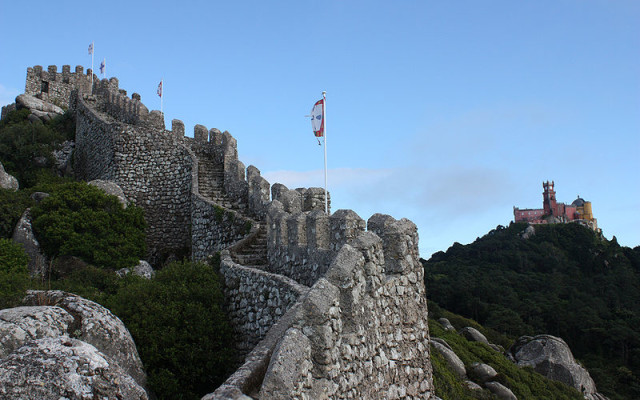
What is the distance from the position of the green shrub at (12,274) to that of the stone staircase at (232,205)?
14.7 feet

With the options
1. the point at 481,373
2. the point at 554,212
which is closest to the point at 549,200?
the point at 554,212

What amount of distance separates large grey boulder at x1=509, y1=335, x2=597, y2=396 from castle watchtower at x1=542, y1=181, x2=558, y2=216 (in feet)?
242

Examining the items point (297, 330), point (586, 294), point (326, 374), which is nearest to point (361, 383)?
point (326, 374)

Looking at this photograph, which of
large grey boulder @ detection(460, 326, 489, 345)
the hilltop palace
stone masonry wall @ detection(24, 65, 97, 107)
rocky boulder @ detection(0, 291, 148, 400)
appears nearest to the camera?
rocky boulder @ detection(0, 291, 148, 400)

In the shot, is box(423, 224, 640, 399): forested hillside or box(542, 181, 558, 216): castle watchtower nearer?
box(423, 224, 640, 399): forested hillside

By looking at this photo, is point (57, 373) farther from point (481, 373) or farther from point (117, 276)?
point (481, 373)

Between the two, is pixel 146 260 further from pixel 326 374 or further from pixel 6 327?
pixel 326 374

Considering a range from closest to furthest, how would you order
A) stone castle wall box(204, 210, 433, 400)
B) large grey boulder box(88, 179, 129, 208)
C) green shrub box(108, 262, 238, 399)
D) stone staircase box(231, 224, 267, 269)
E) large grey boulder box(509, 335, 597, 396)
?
1. stone castle wall box(204, 210, 433, 400)
2. green shrub box(108, 262, 238, 399)
3. stone staircase box(231, 224, 267, 269)
4. large grey boulder box(88, 179, 129, 208)
5. large grey boulder box(509, 335, 597, 396)

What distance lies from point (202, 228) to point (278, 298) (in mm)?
8743

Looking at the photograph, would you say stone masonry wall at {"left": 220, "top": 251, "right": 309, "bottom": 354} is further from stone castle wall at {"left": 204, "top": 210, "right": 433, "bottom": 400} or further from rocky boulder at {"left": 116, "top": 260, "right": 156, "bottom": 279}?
rocky boulder at {"left": 116, "top": 260, "right": 156, "bottom": 279}

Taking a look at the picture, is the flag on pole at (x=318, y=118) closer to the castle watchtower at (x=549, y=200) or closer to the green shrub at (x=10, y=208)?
the green shrub at (x=10, y=208)

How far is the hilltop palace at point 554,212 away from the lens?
97031 mm

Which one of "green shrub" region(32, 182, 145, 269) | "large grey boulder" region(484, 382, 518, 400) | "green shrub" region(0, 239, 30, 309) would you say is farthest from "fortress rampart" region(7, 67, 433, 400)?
"large grey boulder" region(484, 382, 518, 400)

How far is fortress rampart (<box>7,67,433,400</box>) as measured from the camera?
5379 millimetres
